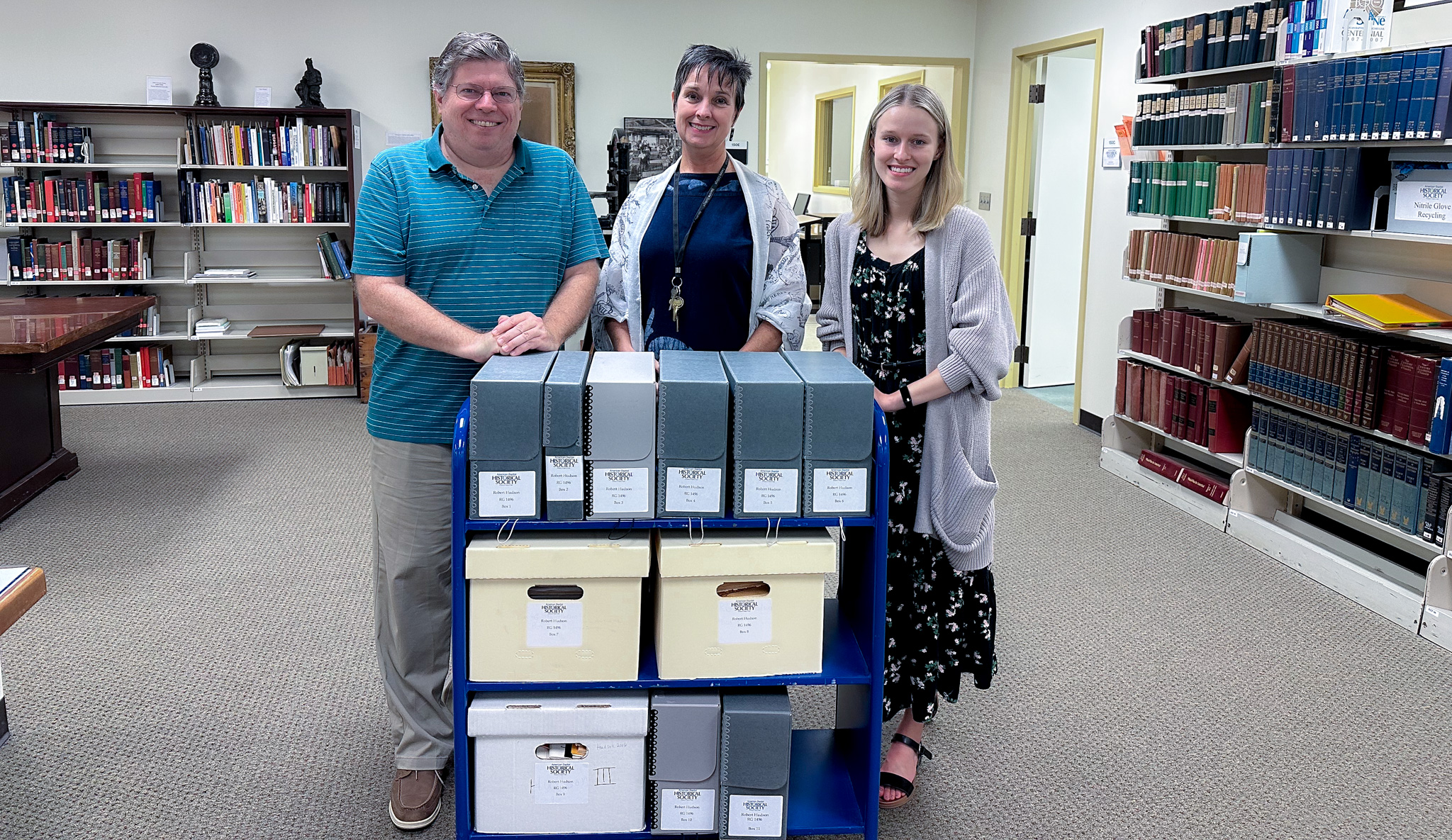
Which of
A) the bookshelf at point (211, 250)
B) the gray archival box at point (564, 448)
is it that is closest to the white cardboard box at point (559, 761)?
the gray archival box at point (564, 448)

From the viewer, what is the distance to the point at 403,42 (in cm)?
684

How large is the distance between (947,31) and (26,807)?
6.74 meters

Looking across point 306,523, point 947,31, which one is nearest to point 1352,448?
point 306,523

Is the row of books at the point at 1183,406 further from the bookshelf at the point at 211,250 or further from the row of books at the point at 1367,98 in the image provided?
the bookshelf at the point at 211,250


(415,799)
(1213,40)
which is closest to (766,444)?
(415,799)

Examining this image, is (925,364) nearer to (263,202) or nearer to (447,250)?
(447,250)

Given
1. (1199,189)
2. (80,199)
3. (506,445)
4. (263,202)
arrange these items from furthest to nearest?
(263,202) → (80,199) → (1199,189) → (506,445)

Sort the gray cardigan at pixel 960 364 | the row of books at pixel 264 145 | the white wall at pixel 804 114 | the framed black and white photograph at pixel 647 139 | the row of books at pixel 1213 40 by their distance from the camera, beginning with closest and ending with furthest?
1. the gray cardigan at pixel 960 364
2. the row of books at pixel 1213 40
3. the row of books at pixel 264 145
4. the framed black and white photograph at pixel 647 139
5. the white wall at pixel 804 114

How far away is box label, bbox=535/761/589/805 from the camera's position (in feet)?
6.39

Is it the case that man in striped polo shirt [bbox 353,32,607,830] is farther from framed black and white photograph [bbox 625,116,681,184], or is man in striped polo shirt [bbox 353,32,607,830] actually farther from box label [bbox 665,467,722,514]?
framed black and white photograph [bbox 625,116,681,184]

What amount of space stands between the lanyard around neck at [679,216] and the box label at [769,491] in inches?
28.0

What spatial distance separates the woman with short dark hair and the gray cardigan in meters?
0.12

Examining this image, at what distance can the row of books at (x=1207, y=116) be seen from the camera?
14.0 ft

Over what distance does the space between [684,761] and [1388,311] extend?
2949mm
